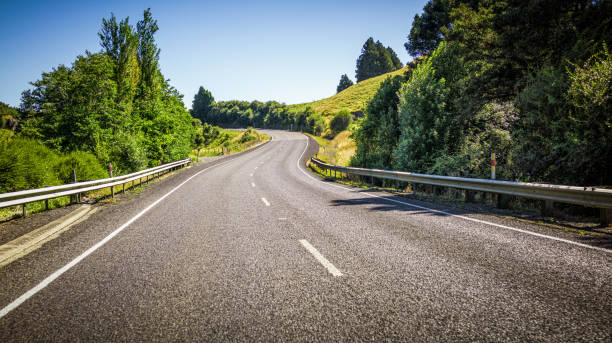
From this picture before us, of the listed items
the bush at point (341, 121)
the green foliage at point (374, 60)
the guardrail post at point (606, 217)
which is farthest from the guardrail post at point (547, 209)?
the green foliage at point (374, 60)

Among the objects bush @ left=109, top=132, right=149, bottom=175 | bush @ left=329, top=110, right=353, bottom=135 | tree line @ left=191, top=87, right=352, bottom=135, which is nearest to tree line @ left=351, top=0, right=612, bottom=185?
bush @ left=109, top=132, right=149, bottom=175

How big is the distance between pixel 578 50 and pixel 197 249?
42.2 feet

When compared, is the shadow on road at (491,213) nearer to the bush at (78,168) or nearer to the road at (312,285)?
the road at (312,285)

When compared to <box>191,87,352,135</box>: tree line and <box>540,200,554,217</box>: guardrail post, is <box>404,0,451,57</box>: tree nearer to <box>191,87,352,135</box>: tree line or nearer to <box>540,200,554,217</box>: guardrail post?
<box>540,200,554,217</box>: guardrail post

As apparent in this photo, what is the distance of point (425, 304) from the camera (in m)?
3.06

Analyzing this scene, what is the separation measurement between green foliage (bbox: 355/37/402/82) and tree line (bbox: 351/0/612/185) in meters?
116

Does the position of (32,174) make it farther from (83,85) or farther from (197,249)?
(83,85)

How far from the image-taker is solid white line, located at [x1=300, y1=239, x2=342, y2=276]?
13.0ft

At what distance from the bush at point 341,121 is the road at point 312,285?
6270 cm

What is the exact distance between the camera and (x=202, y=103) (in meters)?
154

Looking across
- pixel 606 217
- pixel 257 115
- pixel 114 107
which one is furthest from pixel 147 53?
pixel 257 115

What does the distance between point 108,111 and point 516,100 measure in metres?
22.9

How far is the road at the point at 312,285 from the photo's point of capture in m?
2.68

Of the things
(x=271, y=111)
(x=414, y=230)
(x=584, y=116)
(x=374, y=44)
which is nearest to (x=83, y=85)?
(x=414, y=230)
